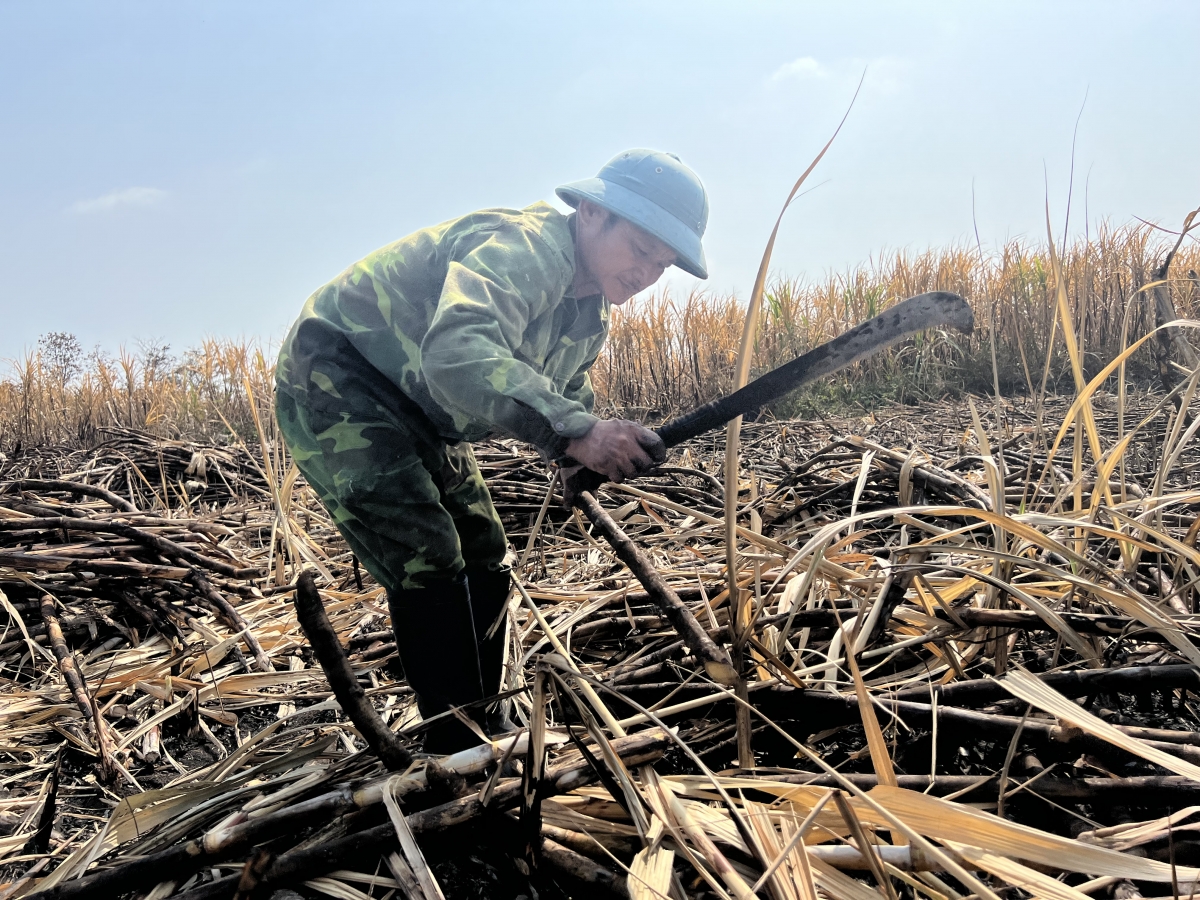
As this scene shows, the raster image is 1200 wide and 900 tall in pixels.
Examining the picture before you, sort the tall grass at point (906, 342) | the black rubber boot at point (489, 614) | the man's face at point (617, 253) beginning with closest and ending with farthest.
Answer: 1. the man's face at point (617, 253)
2. the black rubber boot at point (489, 614)
3. the tall grass at point (906, 342)

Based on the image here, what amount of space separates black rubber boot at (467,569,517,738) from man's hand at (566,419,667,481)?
2.05 feet

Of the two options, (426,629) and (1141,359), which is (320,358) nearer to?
(426,629)

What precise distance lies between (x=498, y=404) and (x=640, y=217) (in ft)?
1.92

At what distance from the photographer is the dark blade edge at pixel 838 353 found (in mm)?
1167

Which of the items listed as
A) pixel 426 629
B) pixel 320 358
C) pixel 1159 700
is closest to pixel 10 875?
pixel 426 629

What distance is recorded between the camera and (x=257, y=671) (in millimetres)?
1934

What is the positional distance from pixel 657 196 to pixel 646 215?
0.29ft

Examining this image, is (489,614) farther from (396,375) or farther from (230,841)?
(230,841)

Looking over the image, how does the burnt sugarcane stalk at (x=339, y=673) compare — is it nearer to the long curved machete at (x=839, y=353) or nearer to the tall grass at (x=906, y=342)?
the long curved machete at (x=839, y=353)

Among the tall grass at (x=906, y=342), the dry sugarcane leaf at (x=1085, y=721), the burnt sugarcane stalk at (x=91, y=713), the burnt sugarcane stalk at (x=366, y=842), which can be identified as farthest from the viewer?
the tall grass at (x=906, y=342)

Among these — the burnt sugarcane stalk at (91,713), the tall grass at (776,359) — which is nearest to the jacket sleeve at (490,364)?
the burnt sugarcane stalk at (91,713)

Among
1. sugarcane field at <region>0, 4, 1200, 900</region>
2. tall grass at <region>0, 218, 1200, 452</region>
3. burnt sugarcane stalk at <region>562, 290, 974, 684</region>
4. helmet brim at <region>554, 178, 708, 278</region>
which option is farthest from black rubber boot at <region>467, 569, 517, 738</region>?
tall grass at <region>0, 218, 1200, 452</region>

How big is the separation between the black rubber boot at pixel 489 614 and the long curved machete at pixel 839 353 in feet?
2.07

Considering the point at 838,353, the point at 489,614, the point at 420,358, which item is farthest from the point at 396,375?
the point at 838,353
